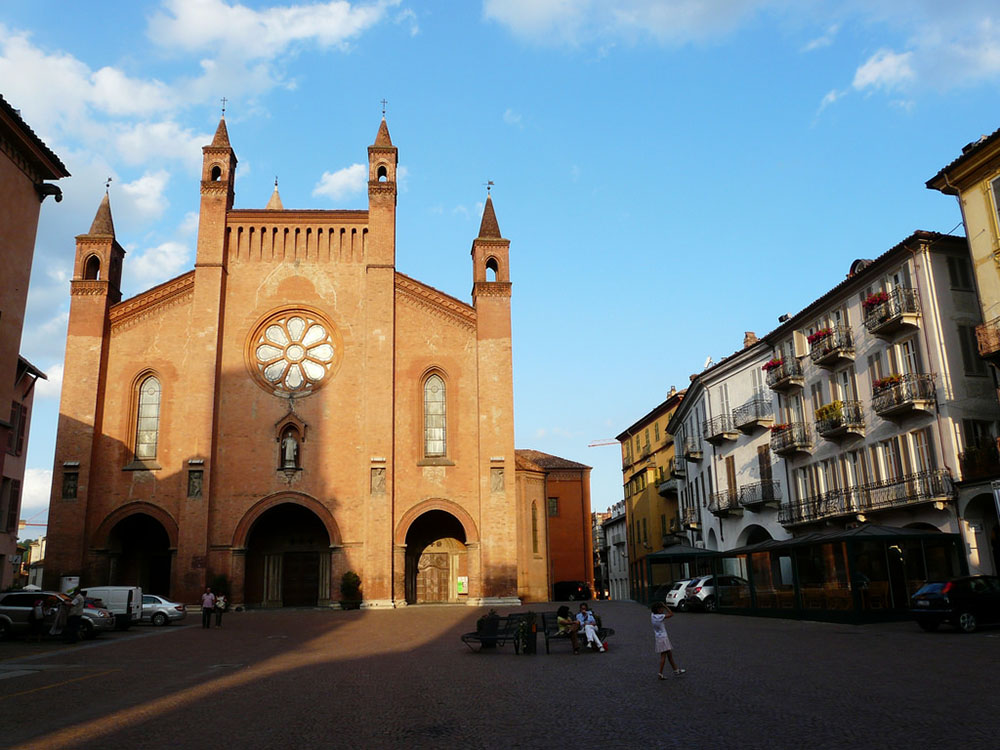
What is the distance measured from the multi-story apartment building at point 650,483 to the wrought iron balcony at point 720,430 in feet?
28.0

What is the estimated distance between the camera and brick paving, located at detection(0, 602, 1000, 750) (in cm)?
879

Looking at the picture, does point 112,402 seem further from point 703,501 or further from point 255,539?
point 703,501

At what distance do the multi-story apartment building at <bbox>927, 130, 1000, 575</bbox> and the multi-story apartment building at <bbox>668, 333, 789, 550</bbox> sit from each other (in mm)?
10039

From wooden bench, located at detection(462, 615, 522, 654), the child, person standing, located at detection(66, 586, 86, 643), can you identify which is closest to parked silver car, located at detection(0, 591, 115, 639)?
person standing, located at detection(66, 586, 86, 643)

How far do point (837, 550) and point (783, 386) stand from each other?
1043cm

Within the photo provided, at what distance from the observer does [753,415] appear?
36656mm

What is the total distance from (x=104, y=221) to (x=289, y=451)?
1349 centimetres

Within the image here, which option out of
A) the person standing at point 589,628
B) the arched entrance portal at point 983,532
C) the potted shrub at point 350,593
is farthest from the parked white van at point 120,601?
the arched entrance portal at point 983,532

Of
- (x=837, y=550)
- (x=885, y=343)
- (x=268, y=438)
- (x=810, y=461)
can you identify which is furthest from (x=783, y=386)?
(x=268, y=438)

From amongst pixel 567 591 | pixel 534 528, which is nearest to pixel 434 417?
pixel 534 528

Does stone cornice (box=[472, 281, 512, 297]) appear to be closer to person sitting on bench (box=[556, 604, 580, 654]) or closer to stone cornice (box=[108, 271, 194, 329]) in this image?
stone cornice (box=[108, 271, 194, 329])

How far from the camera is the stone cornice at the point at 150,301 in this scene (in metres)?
36.9

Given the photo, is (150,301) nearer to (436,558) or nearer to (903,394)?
(436,558)

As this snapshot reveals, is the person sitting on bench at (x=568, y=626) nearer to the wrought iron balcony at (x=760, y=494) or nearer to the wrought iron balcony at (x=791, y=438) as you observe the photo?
the wrought iron balcony at (x=791, y=438)
